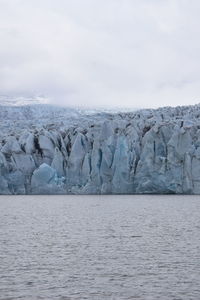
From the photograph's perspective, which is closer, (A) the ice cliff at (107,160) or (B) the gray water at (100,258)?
(B) the gray water at (100,258)

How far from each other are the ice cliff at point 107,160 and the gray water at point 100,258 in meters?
15.4

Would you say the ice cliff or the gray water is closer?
the gray water

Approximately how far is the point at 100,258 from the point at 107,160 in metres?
37.5

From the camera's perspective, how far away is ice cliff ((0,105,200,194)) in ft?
196

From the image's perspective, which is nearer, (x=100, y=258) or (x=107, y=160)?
(x=100, y=258)

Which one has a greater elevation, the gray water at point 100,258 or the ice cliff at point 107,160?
the ice cliff at point 107,160

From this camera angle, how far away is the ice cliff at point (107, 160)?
5988 centimetres

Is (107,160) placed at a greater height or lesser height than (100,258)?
greater

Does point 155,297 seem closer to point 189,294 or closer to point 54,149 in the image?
point 189,294

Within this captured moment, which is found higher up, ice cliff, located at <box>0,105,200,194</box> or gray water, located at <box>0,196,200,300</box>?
ice cliff, located at <box>0,105,200,194</box>

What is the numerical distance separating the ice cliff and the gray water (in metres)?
15.4

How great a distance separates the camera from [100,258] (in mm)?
24406

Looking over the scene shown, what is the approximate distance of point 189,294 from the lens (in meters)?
17.7

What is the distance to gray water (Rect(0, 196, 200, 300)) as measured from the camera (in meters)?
18.3
